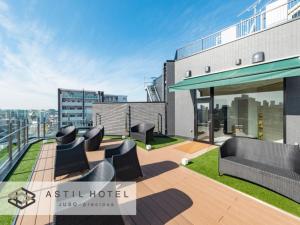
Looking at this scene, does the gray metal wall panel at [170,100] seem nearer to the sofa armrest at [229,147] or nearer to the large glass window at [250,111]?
the large glass window at [250,111]

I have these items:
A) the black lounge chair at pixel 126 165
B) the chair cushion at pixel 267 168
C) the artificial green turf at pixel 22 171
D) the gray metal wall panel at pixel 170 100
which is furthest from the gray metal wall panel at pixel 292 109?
the artificial green turf at pixel 22 171

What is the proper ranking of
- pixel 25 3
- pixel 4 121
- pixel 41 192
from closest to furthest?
pixel 41 192 → pixel 4 121 → pixel 25 3

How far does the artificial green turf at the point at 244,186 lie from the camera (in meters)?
3.07

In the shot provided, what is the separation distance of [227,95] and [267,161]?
4.19m

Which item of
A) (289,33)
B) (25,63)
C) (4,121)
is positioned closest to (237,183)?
(289,33)

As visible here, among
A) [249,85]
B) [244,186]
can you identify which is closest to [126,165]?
[244,186]

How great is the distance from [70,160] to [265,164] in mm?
5262

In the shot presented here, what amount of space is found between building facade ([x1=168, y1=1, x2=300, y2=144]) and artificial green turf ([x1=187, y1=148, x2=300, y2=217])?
2.62 metres

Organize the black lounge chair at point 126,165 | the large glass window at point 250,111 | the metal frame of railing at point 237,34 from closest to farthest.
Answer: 1. the black lounge chair at point 126,165
2. the large glass window at point 250,111
3. the metal frame of railing at point 237,34

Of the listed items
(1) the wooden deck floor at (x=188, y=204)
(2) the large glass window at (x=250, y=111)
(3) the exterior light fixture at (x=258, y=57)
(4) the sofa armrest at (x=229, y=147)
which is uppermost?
(3) the exterior light fixture at (x=258, y=57)

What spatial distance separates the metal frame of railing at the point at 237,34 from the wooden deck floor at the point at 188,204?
6.55 meters

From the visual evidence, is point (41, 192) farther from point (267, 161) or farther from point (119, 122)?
point (119, 122)

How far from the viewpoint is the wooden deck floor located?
2.72 metres

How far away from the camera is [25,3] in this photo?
669cm
